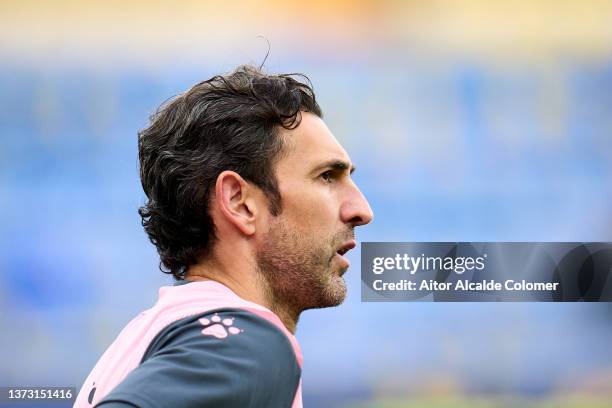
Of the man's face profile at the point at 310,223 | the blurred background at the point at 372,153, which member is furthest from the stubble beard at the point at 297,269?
the blurred background at the point at 372,153

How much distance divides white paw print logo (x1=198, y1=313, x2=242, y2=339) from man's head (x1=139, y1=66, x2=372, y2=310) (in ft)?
0.82

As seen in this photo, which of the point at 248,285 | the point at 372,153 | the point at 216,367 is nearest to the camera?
the point at 216,367

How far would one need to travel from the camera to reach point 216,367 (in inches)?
30.6

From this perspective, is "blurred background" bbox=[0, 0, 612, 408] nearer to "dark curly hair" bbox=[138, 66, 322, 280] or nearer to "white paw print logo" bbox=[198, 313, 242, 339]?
"dark curly hair" bbox=[138, 66, 322, 280]

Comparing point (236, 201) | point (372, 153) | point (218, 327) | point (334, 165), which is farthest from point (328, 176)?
point (372, 153)

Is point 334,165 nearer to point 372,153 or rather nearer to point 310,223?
point 310,223

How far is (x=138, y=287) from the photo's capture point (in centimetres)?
264

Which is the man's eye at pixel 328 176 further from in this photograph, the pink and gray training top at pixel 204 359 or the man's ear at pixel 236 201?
the pink and gray training top at pixel 204 359

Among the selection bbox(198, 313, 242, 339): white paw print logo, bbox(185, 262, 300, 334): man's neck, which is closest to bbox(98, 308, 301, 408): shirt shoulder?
bbox(198, 313, 242, 339): white paw print logo

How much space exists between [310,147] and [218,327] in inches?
15.2

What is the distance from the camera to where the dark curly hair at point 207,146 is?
3.68 feet

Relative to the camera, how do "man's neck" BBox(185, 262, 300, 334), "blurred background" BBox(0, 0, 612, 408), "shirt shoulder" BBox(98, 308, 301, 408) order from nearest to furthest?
1. "shirt shoulder" BBox(98, 308, 301, 408)
2. "man's neck" BBox(185, 262, 300, 334)
3. "blurred background" BBox(0, 0, 612, 408)

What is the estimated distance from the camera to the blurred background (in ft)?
8.51

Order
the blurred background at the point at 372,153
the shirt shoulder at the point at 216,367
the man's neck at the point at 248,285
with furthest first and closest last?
the blurred background at the point at 372,153 → the man's neck at the point at 248,285 → the shirt shoulder at the point at 216,367
